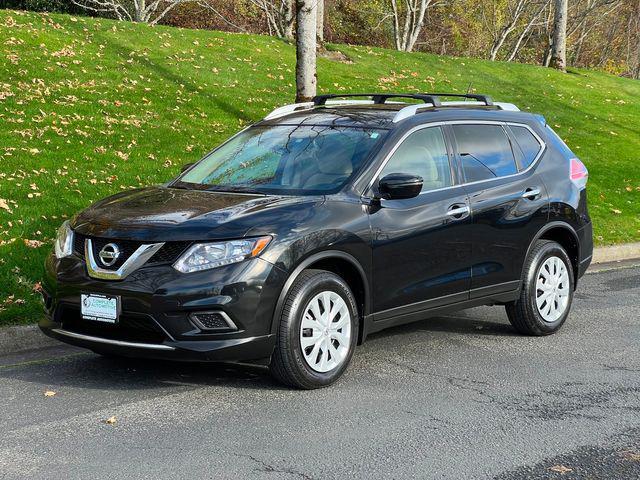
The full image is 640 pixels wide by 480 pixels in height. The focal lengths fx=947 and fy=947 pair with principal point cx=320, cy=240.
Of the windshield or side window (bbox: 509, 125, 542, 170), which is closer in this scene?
the windshield

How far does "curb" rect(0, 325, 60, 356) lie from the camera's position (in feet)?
23.0

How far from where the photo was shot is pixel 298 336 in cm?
576

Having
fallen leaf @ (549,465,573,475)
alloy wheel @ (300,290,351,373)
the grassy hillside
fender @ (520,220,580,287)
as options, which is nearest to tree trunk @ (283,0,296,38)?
the grassy hillside

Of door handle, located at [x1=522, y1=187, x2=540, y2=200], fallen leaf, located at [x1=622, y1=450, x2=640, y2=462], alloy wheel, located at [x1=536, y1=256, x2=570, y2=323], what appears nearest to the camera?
fallen leaf, located at [x1=622, y1=450, x2=640, y2=462]

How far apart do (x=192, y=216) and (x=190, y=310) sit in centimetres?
61

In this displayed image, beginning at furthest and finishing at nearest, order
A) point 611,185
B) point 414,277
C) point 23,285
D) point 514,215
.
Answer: point 611,185 → point 23,285 → point 514,215 → point 414,277

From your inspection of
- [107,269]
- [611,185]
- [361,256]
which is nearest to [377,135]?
[361,256]

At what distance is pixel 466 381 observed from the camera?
629 cm

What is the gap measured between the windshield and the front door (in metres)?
0.27

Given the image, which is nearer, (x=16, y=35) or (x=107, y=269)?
(x=107, y=269)

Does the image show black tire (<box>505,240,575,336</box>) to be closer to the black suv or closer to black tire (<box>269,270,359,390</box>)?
the black suv

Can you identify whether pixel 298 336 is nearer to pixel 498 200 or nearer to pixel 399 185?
pixel 399 185

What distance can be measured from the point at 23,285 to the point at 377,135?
11.6ft

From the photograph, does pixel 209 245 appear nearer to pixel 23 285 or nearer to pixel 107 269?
pixel 107 269
